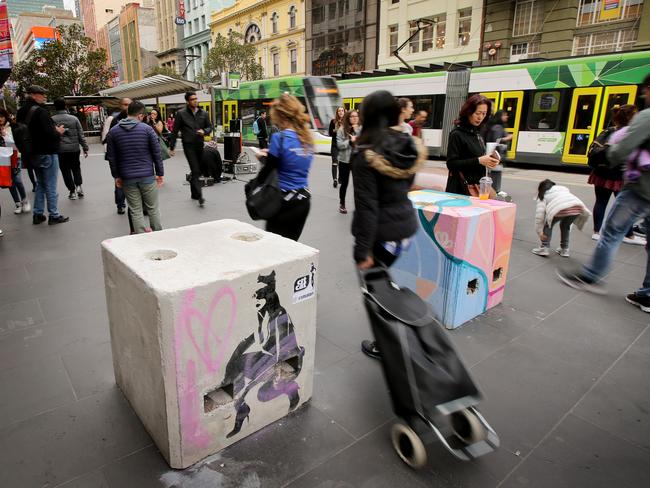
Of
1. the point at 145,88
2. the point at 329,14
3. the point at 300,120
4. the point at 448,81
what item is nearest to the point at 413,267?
the point at 300,120

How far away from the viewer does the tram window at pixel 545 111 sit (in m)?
12.9

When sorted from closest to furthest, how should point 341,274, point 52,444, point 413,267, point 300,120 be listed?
point 52,444, point 300,120, point 413,267, point 341,274

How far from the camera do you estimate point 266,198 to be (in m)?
3.30

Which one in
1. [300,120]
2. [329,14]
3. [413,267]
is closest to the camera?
[300,120]

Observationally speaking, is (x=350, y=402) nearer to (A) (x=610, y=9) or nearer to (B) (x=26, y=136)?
(B) (x=26, y=136)

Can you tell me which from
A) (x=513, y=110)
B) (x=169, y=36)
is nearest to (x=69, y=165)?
(x=513, y=110)

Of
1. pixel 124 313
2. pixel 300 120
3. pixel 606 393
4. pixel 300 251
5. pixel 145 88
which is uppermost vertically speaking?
pixel 145 88

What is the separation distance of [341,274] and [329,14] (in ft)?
125

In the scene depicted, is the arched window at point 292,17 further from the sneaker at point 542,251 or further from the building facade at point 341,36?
the sneaker at point 542,251

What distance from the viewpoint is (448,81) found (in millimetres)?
15141

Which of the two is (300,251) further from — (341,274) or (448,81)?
(448,81)

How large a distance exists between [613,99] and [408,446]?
43.4ft

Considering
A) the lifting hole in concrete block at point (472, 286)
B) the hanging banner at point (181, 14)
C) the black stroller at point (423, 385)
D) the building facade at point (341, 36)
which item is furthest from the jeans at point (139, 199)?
the hanging banner at point (181, 14)

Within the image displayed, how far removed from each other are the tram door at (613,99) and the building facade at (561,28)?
10.9 m
